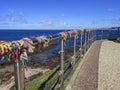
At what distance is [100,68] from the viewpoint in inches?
416

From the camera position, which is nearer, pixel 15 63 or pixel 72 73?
pixel 15 63

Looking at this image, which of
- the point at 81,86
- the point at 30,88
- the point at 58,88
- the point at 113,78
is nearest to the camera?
the point at 58,88

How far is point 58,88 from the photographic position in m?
6.80

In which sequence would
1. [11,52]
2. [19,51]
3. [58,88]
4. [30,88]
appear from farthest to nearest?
[30,88] → [58,88] → [19,51] → [11,52]

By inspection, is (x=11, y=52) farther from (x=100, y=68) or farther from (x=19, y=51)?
(x=100, y=68)

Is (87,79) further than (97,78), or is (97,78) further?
(97,78)

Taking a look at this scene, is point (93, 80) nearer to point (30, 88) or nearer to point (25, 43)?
point (30, 88)

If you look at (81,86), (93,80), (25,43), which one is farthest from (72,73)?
(25,43)

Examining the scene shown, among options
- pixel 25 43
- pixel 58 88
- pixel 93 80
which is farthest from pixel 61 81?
pixel 25 43

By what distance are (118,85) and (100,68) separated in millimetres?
2865

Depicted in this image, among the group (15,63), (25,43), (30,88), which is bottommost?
(30,88)

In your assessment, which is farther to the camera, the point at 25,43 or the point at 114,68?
the point at 114,68

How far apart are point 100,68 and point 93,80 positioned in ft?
7.90

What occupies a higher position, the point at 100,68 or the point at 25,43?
the point at 25,43
